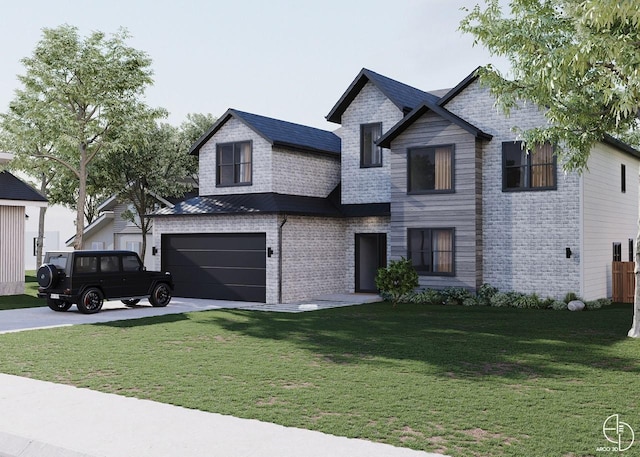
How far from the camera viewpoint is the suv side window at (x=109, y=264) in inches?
763

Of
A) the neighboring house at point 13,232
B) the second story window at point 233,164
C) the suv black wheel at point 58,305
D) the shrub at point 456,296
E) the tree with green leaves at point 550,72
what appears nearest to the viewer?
the tree with green leaves at point 550,72

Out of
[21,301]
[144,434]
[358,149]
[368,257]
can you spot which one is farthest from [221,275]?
[144,434]

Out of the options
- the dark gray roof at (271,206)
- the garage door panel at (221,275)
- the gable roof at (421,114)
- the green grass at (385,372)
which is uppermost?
the gable roof at (421,114)

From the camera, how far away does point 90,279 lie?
19047mm

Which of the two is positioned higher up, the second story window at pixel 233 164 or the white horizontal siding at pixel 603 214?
the second story window at pixel 233 164

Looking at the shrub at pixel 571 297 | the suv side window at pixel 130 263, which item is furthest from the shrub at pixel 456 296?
the suv side window at pixel 130 263

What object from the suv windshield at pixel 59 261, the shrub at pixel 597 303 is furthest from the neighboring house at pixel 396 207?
the suv windshield at pixel 59 261

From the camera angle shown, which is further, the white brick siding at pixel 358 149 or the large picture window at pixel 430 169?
the white brick siding at pixel 358 149

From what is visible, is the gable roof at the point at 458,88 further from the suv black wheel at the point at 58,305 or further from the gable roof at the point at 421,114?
the suv black wheel at the point at 58,305

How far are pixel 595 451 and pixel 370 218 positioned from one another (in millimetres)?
18858

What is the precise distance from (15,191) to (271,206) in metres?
10.6

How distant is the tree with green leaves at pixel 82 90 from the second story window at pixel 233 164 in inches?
285

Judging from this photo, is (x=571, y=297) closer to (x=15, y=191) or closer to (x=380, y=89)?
(x=380, y=89)

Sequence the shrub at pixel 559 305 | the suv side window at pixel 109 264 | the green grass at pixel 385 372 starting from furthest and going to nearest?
the shrub at pixel 559 305
the suv side window at pixel 109 264
the green grass at pixel 385 372
